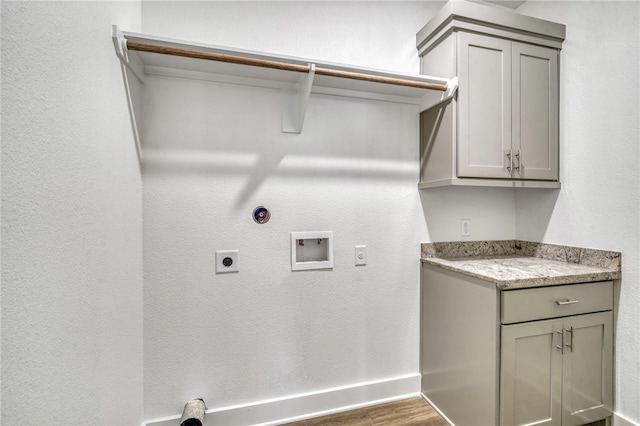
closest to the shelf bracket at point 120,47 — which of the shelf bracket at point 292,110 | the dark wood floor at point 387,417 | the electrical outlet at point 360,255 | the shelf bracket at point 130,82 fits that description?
the shelf bracket at point 130,82

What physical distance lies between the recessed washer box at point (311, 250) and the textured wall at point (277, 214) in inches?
1.8

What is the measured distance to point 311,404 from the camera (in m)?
1.70

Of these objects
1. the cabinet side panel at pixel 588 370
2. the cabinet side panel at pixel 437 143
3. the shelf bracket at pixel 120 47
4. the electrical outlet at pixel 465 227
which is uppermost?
the shelf bracket at pixel 120 47

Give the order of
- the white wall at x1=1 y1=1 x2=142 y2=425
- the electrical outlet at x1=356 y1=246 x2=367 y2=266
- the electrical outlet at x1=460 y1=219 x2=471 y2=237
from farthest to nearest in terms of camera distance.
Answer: the electrical outlet at x1=460 y1=219 x2=471 y2=237 < the electrical outlet at x1=356 y1=246 x2=367 y2=266 < the white wall at x1=1 y1=1 x2=142 y2=425

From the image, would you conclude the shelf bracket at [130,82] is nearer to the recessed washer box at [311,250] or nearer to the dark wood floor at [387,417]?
the recessed washer box at [311,250]

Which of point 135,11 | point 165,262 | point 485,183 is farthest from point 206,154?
point 485,183

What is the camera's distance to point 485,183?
1.66m

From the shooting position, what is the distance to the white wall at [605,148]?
1.49m

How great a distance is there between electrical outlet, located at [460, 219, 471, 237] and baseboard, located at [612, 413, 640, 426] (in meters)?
1.18

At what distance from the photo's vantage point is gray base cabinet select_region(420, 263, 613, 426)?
1.35m

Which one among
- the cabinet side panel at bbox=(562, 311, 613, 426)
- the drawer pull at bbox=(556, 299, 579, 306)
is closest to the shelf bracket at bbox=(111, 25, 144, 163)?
the drawer pull at bbox=(556, 299, 579, 306)

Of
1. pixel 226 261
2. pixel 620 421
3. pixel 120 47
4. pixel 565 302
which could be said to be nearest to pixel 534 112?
pixel 565 302

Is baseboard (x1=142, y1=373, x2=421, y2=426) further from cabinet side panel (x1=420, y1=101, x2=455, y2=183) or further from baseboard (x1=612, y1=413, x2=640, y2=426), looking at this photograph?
cabinet side panel (x1=420, y1=101, x2=455, y2=183)

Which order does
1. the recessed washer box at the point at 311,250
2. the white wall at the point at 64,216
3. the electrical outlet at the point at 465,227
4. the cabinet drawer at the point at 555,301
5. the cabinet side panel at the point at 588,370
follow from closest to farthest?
the white wall at the point at 64,216, the cabinet drawer at the point at 555,301, the cabinet side panel at the point at 588,370, the recessed washer box at the point at 311,250, the electrical outlet at the point at 465,227
